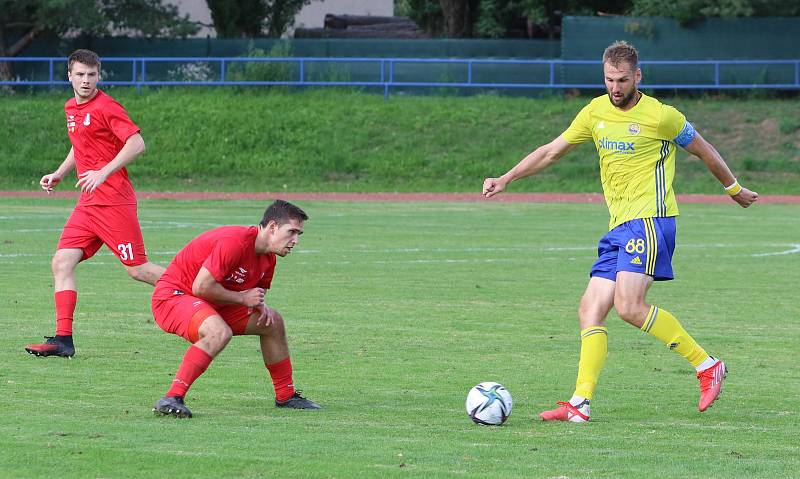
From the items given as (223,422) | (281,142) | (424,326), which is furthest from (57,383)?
(281,142)

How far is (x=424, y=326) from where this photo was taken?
12.0 meters

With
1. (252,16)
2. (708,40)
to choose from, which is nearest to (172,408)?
(708,40)

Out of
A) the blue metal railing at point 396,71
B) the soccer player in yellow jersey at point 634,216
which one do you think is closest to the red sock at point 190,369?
the soccer player in yellow jersey at point 634,216

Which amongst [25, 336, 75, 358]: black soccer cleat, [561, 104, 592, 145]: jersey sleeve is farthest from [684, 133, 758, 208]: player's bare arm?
[25, 336, 75, 358]: black soccer cleat

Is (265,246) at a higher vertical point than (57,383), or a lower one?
higher

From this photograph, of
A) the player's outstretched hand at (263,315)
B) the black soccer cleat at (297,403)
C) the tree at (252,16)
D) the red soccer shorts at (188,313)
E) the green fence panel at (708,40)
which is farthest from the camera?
the tree at (252,16)

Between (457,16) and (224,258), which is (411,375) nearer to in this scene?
(224,258)

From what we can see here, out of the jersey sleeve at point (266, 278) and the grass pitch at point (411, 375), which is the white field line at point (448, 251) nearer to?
the grass pitch at point (411, 375)

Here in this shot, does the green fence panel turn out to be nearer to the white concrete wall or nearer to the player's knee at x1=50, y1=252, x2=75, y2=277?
the white concrete wall

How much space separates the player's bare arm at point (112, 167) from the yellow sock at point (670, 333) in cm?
403

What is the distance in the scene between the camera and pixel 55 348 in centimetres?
996

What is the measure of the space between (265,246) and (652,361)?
371 centimetres

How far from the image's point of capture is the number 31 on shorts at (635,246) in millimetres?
8125

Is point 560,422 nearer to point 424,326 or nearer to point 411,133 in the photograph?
point 424,326
